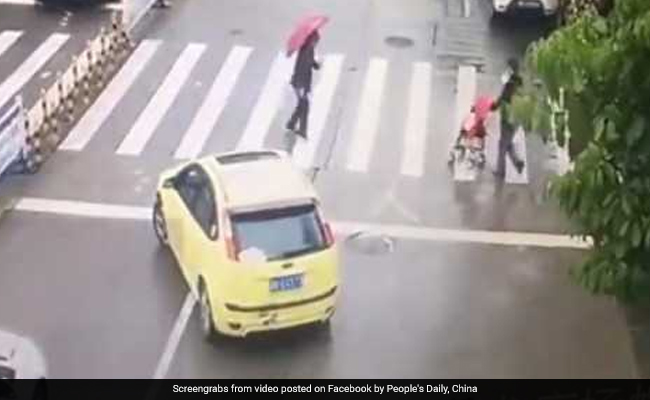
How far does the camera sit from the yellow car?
1402 centimetres

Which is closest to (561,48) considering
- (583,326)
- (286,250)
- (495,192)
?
(286,250)

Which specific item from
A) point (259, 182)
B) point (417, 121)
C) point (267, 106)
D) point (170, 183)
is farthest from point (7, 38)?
point (259, 182)

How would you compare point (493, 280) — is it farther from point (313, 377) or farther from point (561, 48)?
point (561, 48)

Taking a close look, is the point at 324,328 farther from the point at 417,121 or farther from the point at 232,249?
the point at 417,121

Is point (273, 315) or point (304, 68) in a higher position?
point (304, 68)

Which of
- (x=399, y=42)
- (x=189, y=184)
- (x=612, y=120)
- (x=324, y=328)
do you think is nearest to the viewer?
(x=612, y=120)

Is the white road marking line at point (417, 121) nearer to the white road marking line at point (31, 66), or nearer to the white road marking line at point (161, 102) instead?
the white road marking line at point (161, 102)

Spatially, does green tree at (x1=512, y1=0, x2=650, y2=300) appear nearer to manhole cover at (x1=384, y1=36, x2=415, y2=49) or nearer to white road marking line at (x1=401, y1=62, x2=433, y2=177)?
white road marking line at (x1=401, y1=62, x2=433, y2=177)

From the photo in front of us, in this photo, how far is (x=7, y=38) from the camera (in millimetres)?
23984

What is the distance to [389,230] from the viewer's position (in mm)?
17438

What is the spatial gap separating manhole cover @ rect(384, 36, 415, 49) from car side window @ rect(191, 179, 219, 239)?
1022 centimetres

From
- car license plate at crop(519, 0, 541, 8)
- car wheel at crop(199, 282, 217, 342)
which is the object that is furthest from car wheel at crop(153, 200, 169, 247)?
car license plate at crop(519, 0, 541, 8)

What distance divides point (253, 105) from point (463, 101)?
148 inches

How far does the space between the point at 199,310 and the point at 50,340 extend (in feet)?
5.93
